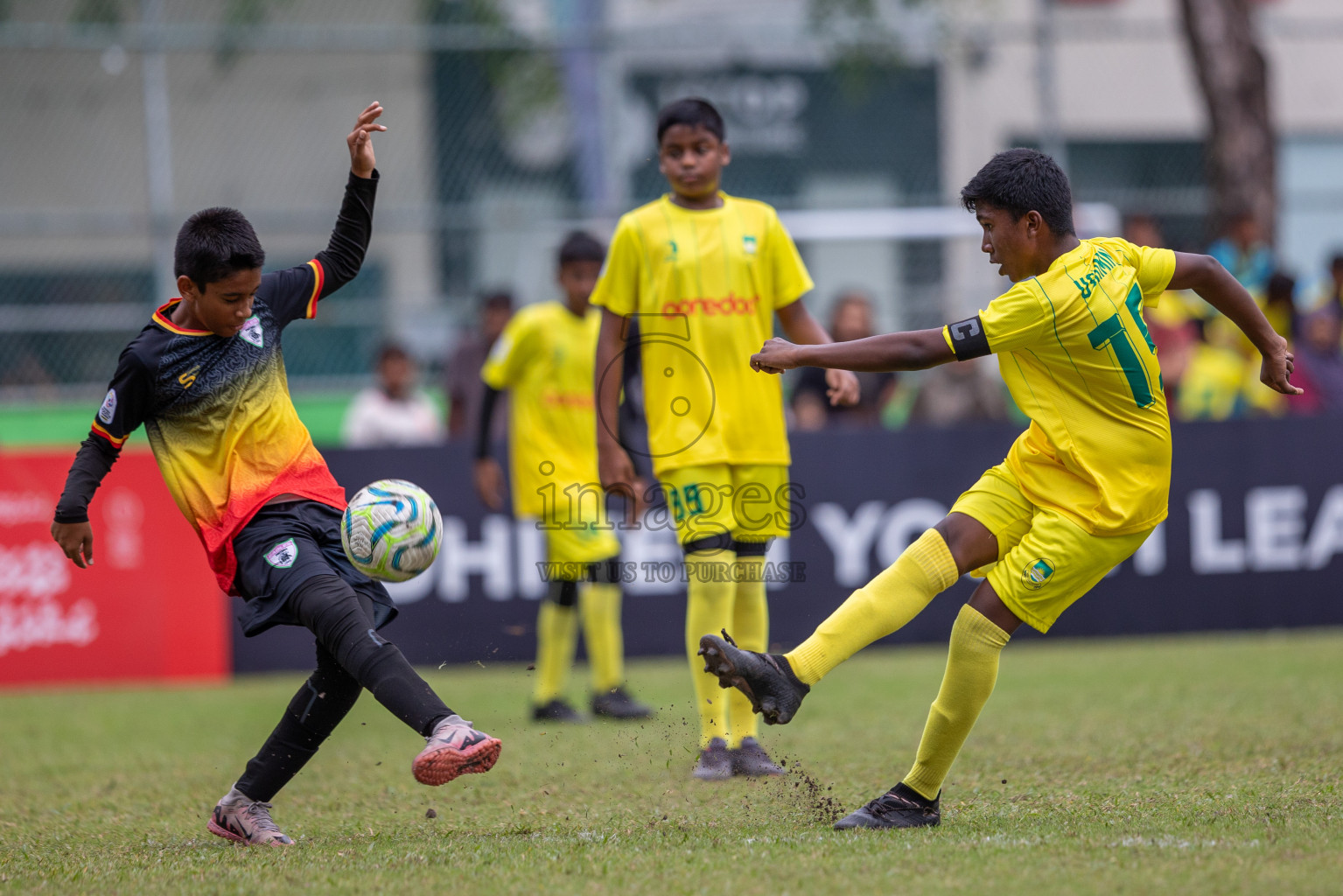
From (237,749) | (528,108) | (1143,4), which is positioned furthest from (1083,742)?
(1143,4)

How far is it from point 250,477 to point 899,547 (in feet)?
18.6

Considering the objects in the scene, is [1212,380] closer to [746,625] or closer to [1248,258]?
[1248,258]

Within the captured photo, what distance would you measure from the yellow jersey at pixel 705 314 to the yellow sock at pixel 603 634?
217 cm

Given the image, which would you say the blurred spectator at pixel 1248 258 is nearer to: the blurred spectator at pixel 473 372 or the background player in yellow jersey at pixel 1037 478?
the blurred spectator at pixel 473 372

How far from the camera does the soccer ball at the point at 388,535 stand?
13.5 ft

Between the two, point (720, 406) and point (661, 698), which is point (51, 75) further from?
point (720, 406)

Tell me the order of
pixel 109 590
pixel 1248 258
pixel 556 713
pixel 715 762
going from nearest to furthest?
pixel 715 762 < pixel 556 713 < pixel 109 590 < pixel 1248 258

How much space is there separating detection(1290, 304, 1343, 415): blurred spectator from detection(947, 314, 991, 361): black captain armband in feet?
24.3

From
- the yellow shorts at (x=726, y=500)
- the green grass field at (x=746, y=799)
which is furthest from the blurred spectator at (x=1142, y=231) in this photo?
the yellow shorts at (x=726, y=500)

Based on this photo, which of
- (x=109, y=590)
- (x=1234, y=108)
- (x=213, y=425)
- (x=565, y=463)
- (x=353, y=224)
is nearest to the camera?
(x=213, y=425)

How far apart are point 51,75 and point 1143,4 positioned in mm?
13153

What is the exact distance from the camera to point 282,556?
4.12 m

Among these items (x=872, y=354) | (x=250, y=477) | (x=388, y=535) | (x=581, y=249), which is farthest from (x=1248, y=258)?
(x=250, y=477)

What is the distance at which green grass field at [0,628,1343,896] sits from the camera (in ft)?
11.4
